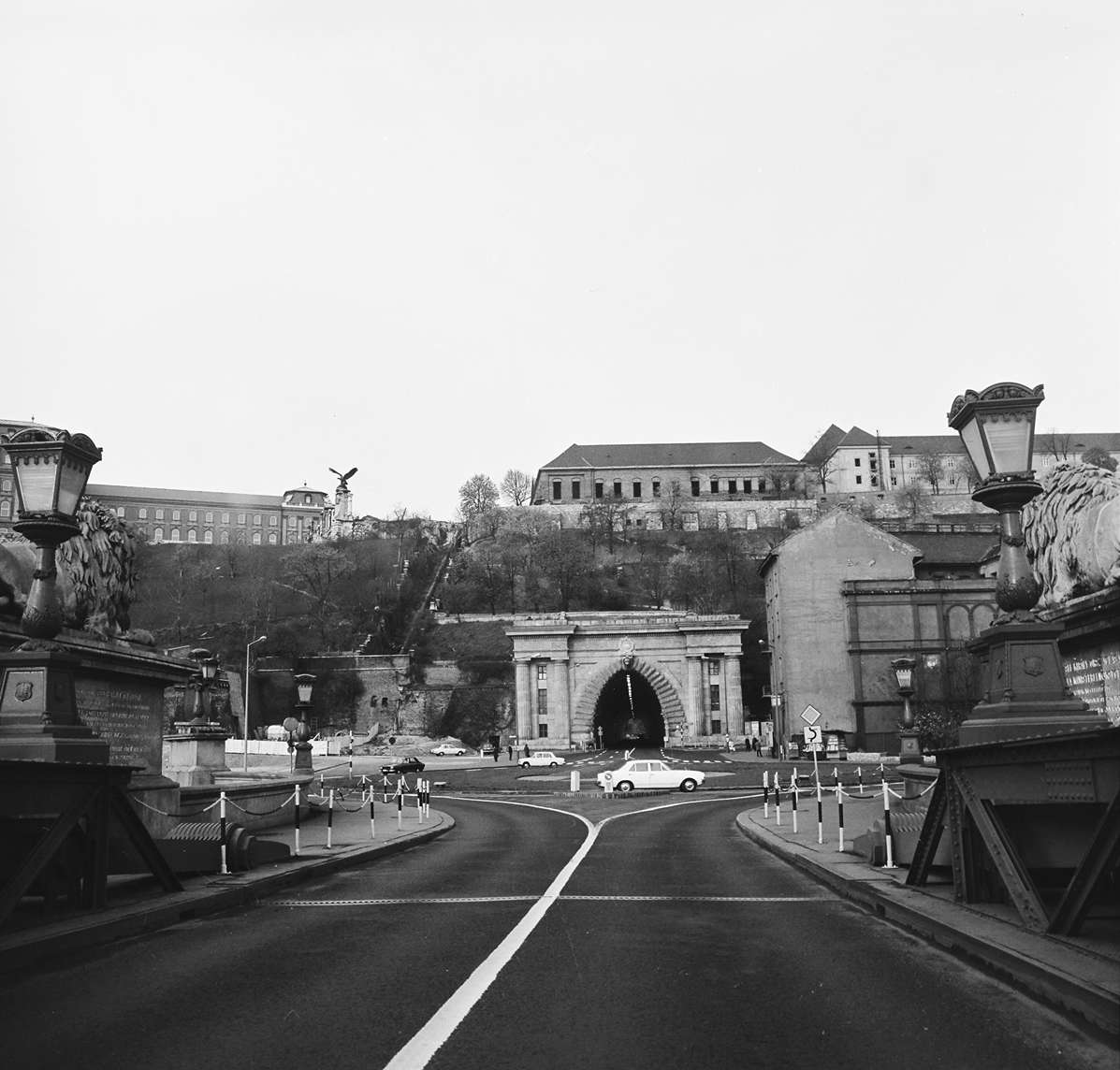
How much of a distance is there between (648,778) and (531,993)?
3665 centimetres

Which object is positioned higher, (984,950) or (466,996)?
(984,950)

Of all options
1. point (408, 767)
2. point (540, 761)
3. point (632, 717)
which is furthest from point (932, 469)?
point (408, 767)

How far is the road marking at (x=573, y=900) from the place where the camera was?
487 inches

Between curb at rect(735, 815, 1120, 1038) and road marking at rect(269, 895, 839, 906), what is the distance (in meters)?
0.69

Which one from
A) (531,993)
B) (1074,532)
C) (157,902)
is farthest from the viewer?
(1074,532)

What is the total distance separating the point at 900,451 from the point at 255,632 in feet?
334

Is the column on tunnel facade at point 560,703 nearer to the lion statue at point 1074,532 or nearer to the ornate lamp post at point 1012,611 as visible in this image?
the lion statue at point 1074,532

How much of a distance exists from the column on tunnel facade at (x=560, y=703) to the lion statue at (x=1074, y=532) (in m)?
77.7

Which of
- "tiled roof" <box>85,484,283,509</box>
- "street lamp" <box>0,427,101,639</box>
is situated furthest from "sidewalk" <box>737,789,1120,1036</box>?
"tiled roof" <box>85,484,283,509</box>

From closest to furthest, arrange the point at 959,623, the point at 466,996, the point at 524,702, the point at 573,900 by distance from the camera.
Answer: the point at 466,996, the point at 573,900, the point at 959,623, the point at 524,702

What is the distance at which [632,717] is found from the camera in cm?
11125

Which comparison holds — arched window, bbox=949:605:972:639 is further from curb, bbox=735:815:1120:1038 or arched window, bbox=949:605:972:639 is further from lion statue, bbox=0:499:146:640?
lion statue, bbox=0:499:146:640

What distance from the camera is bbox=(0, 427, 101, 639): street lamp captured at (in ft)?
35.6

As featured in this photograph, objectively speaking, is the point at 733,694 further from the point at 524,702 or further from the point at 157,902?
the point at 157,902
